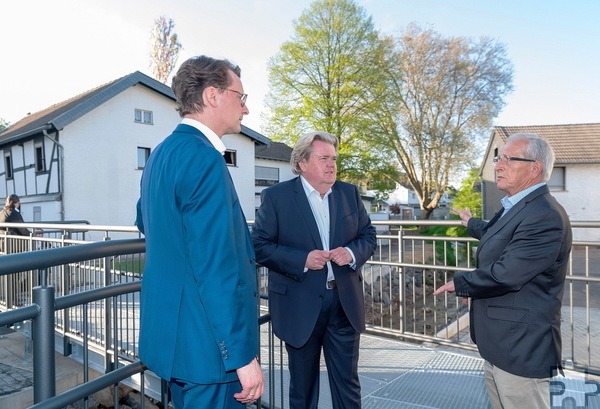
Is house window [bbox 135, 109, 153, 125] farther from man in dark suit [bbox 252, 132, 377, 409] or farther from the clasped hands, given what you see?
the clasped hands

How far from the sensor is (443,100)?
93.5 ft

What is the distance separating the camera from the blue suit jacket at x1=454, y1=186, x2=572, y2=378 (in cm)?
208

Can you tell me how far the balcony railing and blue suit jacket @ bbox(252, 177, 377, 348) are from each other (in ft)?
0.69

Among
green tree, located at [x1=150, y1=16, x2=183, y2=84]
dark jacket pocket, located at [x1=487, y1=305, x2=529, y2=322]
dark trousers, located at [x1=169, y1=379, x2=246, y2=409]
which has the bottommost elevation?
dark trousers, located at [x1=169, y1=379, x2=246, y2=409]

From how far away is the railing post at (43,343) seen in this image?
1.55 metres

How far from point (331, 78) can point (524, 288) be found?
2337 cm

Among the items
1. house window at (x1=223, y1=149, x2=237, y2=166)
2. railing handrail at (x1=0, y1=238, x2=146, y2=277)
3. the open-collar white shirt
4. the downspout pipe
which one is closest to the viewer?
railing handrail at (x1=0, y1=238, x2=146, y2=277)

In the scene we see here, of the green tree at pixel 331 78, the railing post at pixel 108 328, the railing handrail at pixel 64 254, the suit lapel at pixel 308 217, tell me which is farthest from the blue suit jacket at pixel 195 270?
the green tree at pixel 331 78

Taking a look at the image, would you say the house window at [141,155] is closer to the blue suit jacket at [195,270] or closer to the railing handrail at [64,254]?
the railing handrail at [64,254]

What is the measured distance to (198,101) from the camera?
1.67 metres

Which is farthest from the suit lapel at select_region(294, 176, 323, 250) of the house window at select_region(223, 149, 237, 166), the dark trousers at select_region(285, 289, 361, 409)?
the house window at select_region(223, 149, 237, 166)

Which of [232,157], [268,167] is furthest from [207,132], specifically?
[268,167]

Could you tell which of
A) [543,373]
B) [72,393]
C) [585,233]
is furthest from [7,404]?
[585,233]

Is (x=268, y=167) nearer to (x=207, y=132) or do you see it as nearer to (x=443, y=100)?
(x=443, y=100)
